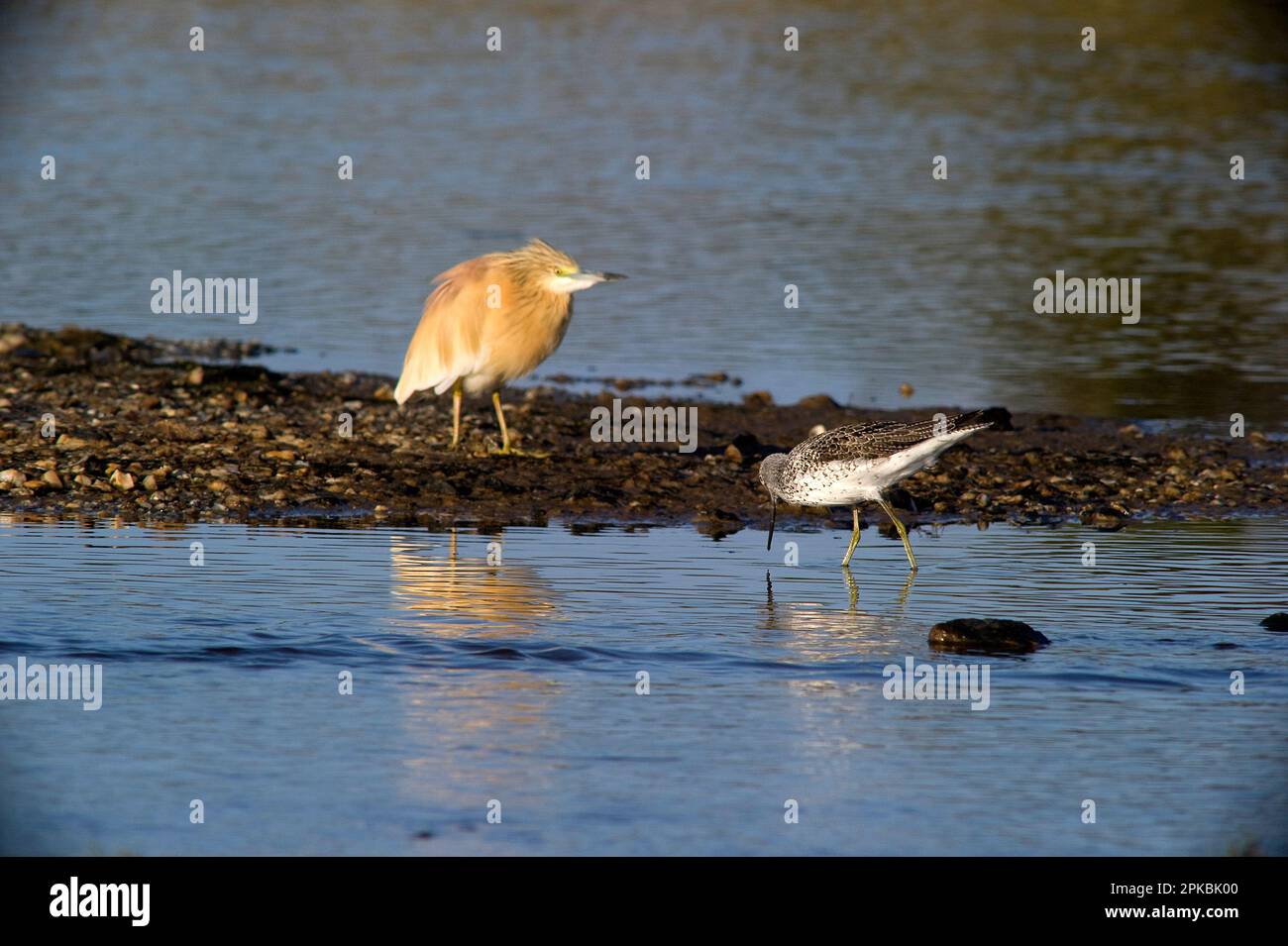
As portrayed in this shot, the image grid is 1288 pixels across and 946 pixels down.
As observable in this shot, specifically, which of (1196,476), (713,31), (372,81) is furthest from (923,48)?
(1196,476)

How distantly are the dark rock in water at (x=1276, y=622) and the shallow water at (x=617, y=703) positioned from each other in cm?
10

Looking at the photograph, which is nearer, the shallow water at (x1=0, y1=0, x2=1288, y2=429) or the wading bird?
the wading bird

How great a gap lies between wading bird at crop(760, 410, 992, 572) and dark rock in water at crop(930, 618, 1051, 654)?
7.34 feet

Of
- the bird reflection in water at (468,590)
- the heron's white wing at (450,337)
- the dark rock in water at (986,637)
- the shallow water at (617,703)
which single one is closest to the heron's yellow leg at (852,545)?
the shallow water at (617,703)

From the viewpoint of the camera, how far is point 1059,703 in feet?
29.7

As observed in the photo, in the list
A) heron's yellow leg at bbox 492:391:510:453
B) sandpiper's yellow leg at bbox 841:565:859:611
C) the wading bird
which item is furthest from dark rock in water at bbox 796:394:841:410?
sandpiper's yellow leg at bbox 841:565:859:611

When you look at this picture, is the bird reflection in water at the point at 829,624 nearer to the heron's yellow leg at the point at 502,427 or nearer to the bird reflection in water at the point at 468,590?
the bird reflection in water at the point at 468,590

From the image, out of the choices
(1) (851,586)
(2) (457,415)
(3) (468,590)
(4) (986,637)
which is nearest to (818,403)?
(2) (457,415)

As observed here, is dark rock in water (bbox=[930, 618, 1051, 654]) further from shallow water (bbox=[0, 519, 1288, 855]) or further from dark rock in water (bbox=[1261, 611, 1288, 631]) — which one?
dark rock in water (bbox=[1261, 611, 1288, 631])

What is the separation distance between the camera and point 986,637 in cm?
984

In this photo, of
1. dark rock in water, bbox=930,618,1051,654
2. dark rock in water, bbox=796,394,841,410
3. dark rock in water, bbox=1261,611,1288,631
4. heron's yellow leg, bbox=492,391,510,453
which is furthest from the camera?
dark rock in water, bbox=796,394,841,410

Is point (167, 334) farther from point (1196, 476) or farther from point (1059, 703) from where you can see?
point (1059, 703)

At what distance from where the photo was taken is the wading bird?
12.1m

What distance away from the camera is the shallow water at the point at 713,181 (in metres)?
20.7
